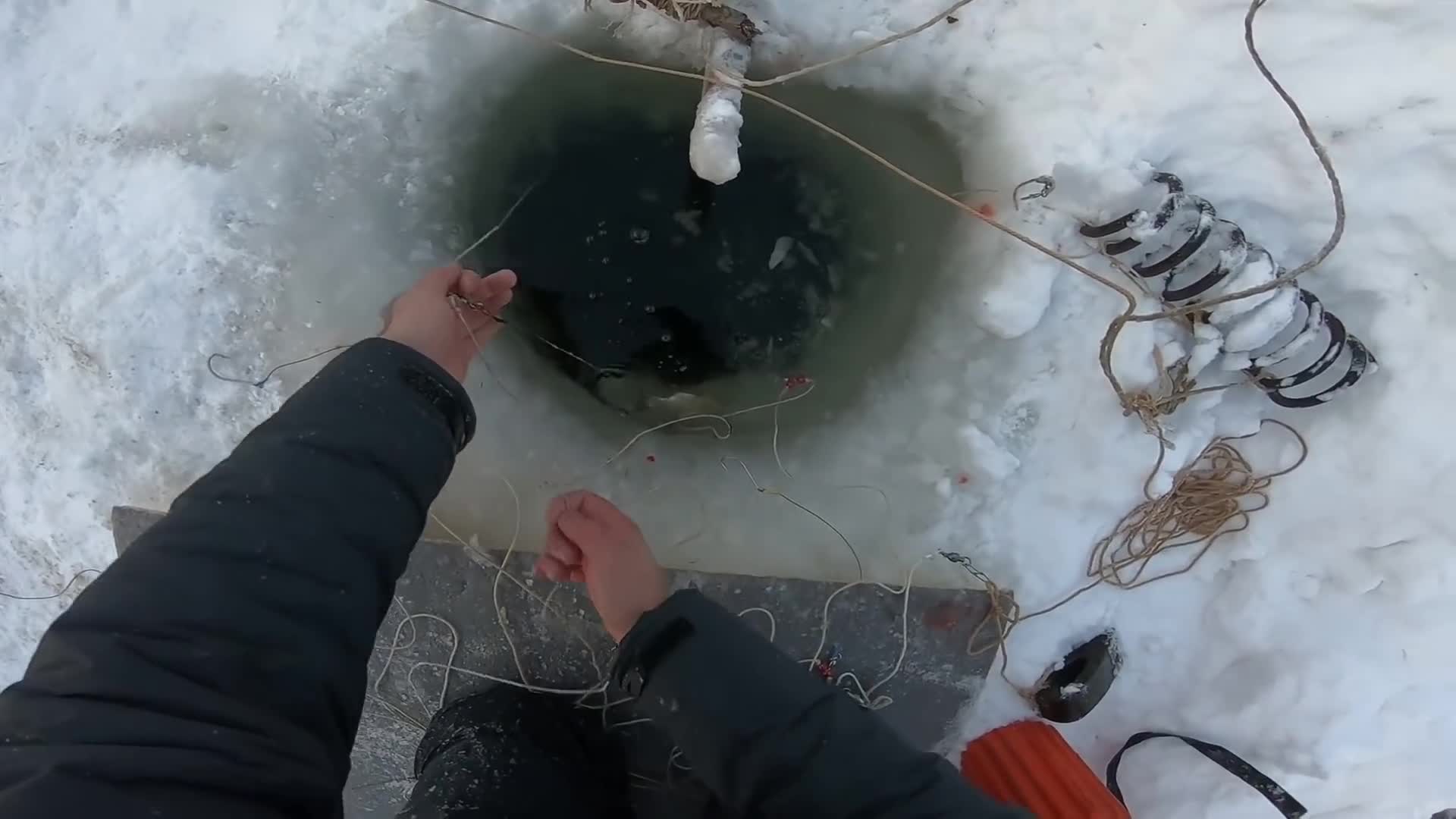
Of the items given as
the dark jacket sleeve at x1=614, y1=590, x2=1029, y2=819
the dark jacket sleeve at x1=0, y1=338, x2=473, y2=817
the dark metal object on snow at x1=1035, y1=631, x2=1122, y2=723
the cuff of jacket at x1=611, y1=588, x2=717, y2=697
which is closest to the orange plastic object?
the dark metal object on snow at x1=1035, y1=631, x2=1122, y2=723

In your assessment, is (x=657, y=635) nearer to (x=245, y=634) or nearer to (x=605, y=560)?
(x=605, y=560)

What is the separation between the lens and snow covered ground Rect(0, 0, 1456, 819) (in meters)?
1.07

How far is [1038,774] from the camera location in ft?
3.55

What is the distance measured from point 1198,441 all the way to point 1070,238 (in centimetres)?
30

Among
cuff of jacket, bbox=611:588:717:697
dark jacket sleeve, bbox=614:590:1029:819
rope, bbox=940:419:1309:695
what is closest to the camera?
dark jacket sleeve, bbox=614:590:1029:819

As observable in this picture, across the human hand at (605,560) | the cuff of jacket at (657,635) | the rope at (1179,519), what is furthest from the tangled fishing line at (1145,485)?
the cuff of jacket at (657,635)

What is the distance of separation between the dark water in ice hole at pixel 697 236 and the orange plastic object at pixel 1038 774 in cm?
47

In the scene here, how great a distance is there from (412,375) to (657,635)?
0.35m

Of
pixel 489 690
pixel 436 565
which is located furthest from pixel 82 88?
pixel 489 690

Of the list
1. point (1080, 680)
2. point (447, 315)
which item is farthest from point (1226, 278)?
point (447, 315)

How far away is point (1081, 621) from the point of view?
1132 millimetres

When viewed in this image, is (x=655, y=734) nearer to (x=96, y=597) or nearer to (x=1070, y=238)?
(x=96, y=597)

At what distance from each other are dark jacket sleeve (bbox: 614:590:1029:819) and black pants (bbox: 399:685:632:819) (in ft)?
0.60

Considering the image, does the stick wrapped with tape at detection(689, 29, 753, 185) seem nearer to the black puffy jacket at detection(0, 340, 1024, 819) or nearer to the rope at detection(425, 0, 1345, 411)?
the rope at detection(425, 0, 1345, 411)
